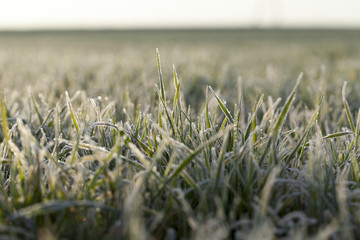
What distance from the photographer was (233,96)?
7.77 feet

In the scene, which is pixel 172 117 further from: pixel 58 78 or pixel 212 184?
pixel 58 78

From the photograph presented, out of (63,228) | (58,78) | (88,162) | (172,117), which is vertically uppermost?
(58,78)

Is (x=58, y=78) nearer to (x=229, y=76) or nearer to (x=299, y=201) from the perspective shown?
(x=229, y=76)

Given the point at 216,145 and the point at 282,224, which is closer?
the point at 282,224

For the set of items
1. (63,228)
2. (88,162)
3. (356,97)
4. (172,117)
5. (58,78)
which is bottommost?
(63,228)

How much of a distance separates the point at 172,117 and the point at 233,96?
1.29 meters

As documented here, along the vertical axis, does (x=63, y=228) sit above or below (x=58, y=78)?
below

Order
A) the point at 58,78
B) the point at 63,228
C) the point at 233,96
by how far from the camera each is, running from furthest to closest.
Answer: the point at 58,78, the point at 233,96, the point at 63,228

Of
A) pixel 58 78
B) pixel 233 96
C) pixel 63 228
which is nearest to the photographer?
pixel 63 228

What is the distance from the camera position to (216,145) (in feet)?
3.69

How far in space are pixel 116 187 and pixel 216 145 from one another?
15.9 inches

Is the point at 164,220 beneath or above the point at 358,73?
beneath

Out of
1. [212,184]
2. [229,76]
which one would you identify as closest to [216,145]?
[212,184]

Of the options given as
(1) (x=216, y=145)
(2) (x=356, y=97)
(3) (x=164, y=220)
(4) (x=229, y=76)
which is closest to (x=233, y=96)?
(2) (x=356, y=97)
